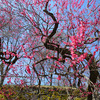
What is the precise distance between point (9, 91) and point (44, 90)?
9.59 feet

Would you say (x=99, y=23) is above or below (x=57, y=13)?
below

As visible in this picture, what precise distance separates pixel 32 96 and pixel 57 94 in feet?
8.41

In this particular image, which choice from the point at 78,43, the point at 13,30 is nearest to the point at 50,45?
the point at 78,43

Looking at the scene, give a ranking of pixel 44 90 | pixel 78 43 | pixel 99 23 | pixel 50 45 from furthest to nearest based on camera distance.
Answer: pixel 44 90, pixel 99 23, pixel 50 45, pixel 78 43

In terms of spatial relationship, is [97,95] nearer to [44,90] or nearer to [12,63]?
[44,90]

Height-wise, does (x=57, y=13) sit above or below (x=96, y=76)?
above

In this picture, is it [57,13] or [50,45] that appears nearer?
[50,45]

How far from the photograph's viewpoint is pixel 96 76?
5.40m

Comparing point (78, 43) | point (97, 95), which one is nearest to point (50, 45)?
point (78, 43)

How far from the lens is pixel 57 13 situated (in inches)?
279

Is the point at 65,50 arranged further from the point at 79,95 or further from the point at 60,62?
the point at 79,95

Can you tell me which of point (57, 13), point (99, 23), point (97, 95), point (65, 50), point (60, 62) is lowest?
point (97, 95)

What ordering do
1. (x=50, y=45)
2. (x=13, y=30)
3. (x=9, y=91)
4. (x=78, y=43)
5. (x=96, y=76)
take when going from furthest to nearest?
1. (x=13, y=30)
2. (x=9, y=91)
3. (x=50, y=45)
4. (x=96, y=76)
5. (x=78, y=43)

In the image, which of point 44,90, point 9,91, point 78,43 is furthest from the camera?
point 44,90
